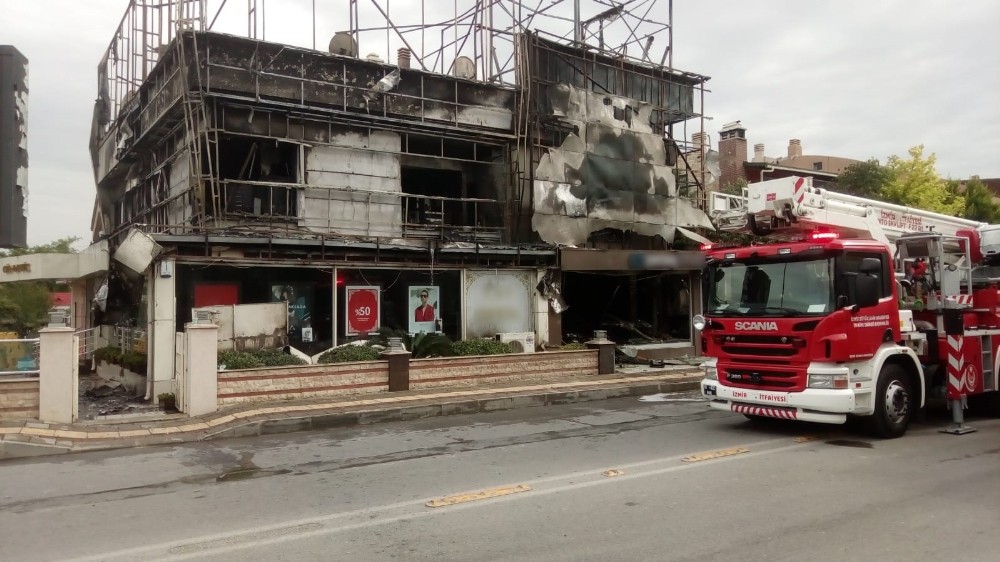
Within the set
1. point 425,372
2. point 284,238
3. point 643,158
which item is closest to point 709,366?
point 425,372

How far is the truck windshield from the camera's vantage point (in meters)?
9.10

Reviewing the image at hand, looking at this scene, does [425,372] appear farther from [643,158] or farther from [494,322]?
[643,158]

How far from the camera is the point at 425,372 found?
47.9 feet

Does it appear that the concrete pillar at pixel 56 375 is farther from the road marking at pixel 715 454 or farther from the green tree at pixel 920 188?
the green tree at pixel 920 188

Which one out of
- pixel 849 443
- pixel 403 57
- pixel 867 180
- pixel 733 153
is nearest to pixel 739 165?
pixel 733 153

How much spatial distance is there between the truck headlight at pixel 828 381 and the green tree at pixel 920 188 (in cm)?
2694

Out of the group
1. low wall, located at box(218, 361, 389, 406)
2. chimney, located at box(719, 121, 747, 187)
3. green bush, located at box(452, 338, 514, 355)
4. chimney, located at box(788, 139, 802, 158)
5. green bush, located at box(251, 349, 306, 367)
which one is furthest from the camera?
chimney, located at box(788, 139, 802, 158)

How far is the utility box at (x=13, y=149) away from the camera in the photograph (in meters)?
3.19

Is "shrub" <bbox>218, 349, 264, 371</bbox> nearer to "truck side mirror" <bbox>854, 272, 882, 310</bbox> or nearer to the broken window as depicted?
the broken window

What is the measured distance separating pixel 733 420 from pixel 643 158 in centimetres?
1141

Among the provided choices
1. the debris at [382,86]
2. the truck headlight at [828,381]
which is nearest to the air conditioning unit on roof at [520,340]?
the debris at [382,86]

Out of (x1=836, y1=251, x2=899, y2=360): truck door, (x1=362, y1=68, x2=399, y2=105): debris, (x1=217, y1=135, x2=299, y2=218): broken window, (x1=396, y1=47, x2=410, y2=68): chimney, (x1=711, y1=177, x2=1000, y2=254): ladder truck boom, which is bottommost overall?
(x1=836, y1=251, x2=899, y2=360): truck door

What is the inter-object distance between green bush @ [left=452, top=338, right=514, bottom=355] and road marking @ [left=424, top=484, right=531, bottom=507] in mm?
8798

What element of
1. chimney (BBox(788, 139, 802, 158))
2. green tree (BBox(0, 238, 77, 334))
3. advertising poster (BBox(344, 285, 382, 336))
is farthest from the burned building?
green tree (BBox(0, 238, 77, 334))
